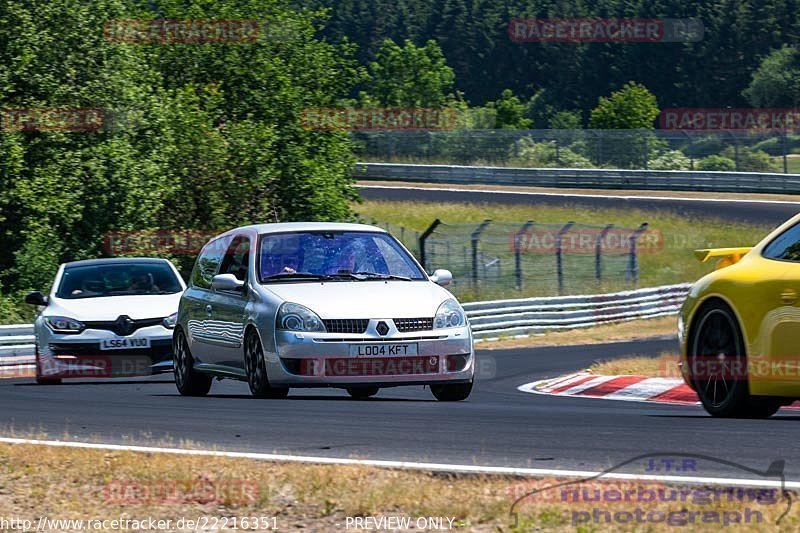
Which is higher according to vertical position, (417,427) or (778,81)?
(778,81)

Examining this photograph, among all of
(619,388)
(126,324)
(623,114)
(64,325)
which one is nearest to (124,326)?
(126,324)

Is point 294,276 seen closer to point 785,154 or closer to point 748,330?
point 748,330

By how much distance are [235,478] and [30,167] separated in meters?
23.1

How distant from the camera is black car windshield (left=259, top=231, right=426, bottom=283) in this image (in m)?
11.7

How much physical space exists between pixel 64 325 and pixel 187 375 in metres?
2.88

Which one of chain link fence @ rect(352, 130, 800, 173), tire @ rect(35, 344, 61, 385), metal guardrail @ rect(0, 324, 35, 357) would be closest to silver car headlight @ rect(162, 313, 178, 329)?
tire @ rect(35, 344, 61, 385)

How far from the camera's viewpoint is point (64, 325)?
15273 mm

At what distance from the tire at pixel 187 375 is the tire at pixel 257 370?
4.87 ft

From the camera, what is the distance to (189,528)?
591 cm

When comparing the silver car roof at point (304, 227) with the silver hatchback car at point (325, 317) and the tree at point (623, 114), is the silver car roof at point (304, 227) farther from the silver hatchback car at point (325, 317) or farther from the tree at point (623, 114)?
the tree at point (623, 114)

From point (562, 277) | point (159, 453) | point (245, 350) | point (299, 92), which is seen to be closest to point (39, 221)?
point (299, 92)

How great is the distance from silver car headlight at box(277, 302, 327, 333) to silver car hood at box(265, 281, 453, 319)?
1.9 inches

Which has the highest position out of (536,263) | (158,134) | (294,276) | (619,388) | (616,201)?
(158,134)

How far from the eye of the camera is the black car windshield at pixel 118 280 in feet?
52.6
